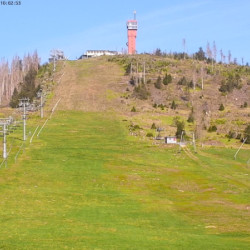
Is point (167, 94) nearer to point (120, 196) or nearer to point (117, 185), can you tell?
point (117, 185)

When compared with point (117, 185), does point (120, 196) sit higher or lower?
lower

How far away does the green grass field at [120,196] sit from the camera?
27922 millimetres

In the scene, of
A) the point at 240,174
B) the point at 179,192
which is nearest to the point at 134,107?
the point at 240,174

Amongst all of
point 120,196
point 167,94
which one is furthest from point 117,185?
point 167,94

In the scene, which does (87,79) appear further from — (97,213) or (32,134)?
(97,213)

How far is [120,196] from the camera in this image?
44.2 meters

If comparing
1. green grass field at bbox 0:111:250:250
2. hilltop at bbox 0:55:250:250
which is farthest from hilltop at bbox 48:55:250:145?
green grass field at bbox 0:111:250:250

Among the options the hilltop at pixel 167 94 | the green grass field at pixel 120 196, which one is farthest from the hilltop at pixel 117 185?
the hilltop at pixel 167 94

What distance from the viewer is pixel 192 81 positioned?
150875 mm

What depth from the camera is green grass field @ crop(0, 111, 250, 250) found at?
2792cm

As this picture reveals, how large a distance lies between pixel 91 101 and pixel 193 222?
94.9 m

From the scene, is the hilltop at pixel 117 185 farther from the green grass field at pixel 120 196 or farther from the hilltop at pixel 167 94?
the hilltop at pixel 167 94

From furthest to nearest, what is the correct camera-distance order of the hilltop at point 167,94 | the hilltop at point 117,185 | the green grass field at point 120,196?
1. the hilltop at point 167,94
2. the hilltop at point 117,185
3. the green grass field at point 120,196

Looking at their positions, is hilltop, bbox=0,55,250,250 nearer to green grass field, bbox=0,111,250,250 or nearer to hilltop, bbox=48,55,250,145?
green grass field, bbox=0,111,250,250
